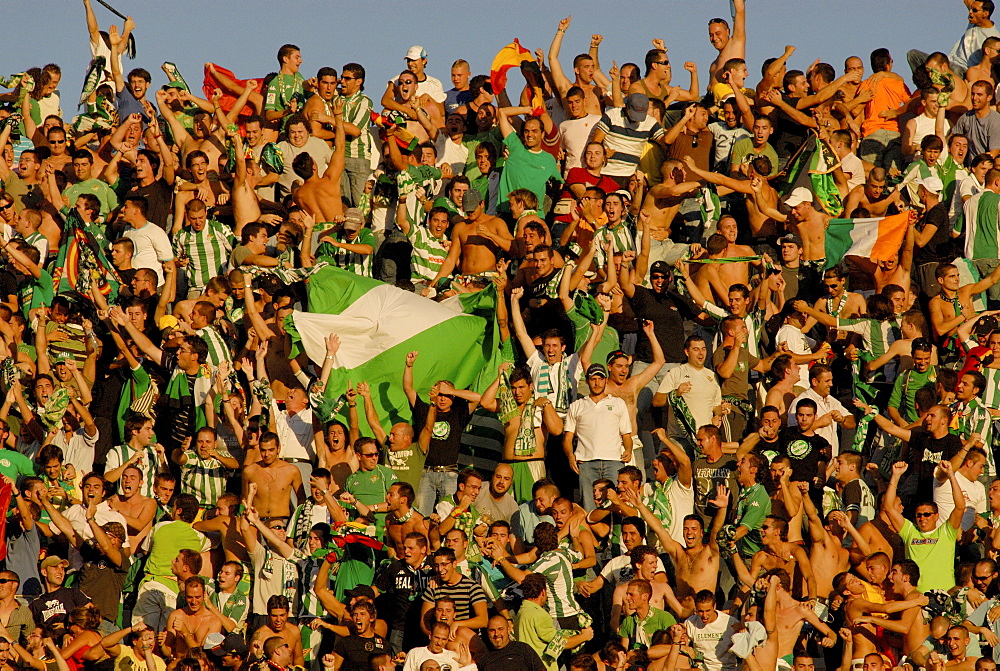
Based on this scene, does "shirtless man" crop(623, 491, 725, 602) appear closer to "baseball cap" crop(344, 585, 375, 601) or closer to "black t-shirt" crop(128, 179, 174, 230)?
"baseball cap" crop(344, 585, 375, 601)

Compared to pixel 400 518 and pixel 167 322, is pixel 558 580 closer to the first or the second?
pixel 400 518

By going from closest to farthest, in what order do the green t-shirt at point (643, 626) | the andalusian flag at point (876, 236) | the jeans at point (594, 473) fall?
the green t-shirt at point (643, 626) < the jeans at point (594, 473) < the andalusian flag at point (876, 236)

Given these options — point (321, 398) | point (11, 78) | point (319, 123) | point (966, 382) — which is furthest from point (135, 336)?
point (966, 382)

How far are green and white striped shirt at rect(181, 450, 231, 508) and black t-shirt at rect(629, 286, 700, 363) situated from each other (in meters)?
3.79

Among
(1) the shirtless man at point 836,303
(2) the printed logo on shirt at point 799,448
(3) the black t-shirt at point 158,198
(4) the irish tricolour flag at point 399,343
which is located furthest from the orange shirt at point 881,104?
(3) the black t-shirt at point 158,198

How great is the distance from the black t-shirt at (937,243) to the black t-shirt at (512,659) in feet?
18.7

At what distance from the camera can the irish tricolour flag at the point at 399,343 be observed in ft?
57.7

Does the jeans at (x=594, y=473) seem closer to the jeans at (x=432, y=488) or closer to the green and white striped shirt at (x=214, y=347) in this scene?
the jeans at (x=432, y=488)

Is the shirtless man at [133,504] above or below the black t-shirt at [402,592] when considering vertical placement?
above

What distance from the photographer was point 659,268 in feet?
58.2

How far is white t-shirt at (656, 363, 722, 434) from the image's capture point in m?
16.8

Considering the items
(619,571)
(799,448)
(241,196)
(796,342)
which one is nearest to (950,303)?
(796,342)

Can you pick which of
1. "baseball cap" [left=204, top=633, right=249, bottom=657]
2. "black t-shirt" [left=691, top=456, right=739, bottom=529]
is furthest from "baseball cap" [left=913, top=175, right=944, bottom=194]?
"baseball cap" [left=204, top=633, right=249, bottom=657]

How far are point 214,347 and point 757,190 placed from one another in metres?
5.15
